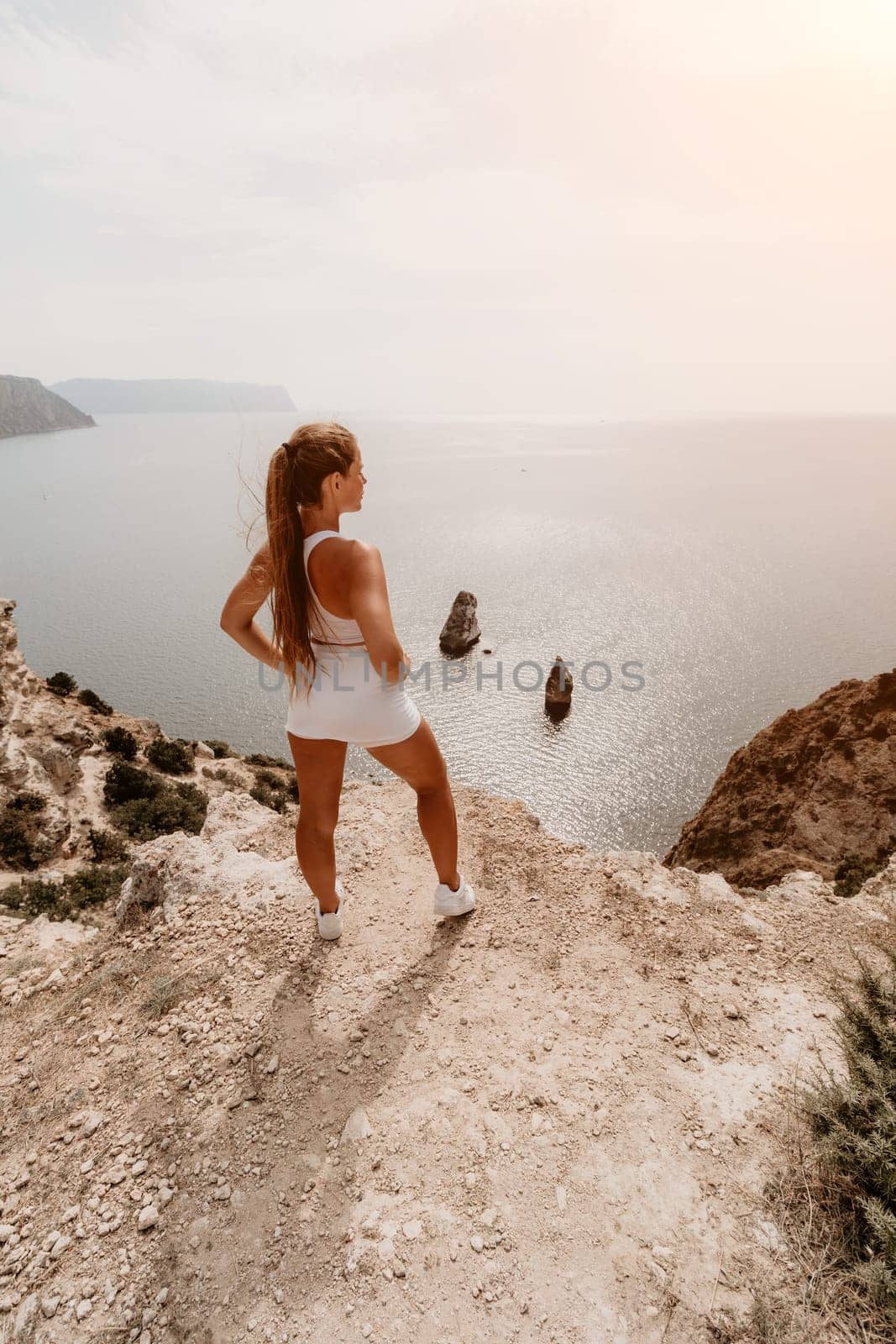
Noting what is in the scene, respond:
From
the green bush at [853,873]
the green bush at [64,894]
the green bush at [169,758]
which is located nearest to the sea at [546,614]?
the green bush at [853,873]

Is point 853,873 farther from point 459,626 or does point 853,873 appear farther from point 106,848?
point 459,626

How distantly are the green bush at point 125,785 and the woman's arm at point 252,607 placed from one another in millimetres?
18465

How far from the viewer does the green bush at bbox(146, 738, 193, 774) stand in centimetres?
2386

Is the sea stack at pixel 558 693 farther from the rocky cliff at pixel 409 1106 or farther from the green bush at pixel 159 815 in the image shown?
the rocky cliff at pixel 409 1106

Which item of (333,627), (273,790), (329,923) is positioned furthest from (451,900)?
(273,790)

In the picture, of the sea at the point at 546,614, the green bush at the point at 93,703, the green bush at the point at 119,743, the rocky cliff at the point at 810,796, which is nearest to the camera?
the rocky cliff at the point at 810,796

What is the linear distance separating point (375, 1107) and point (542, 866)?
9.32 feet

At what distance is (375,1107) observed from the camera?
3.43 m

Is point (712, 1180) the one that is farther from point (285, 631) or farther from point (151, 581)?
point (151, 581)

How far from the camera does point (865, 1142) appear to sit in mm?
2688

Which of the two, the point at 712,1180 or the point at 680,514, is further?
the point at 680,514

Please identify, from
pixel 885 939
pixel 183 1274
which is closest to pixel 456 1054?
pixel 183 1274

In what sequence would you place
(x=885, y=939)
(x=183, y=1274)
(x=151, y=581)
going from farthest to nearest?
(x=151, y=581)
(x=885, y=939)
(x=183, y=1274)

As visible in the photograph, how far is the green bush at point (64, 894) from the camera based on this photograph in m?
10.4
